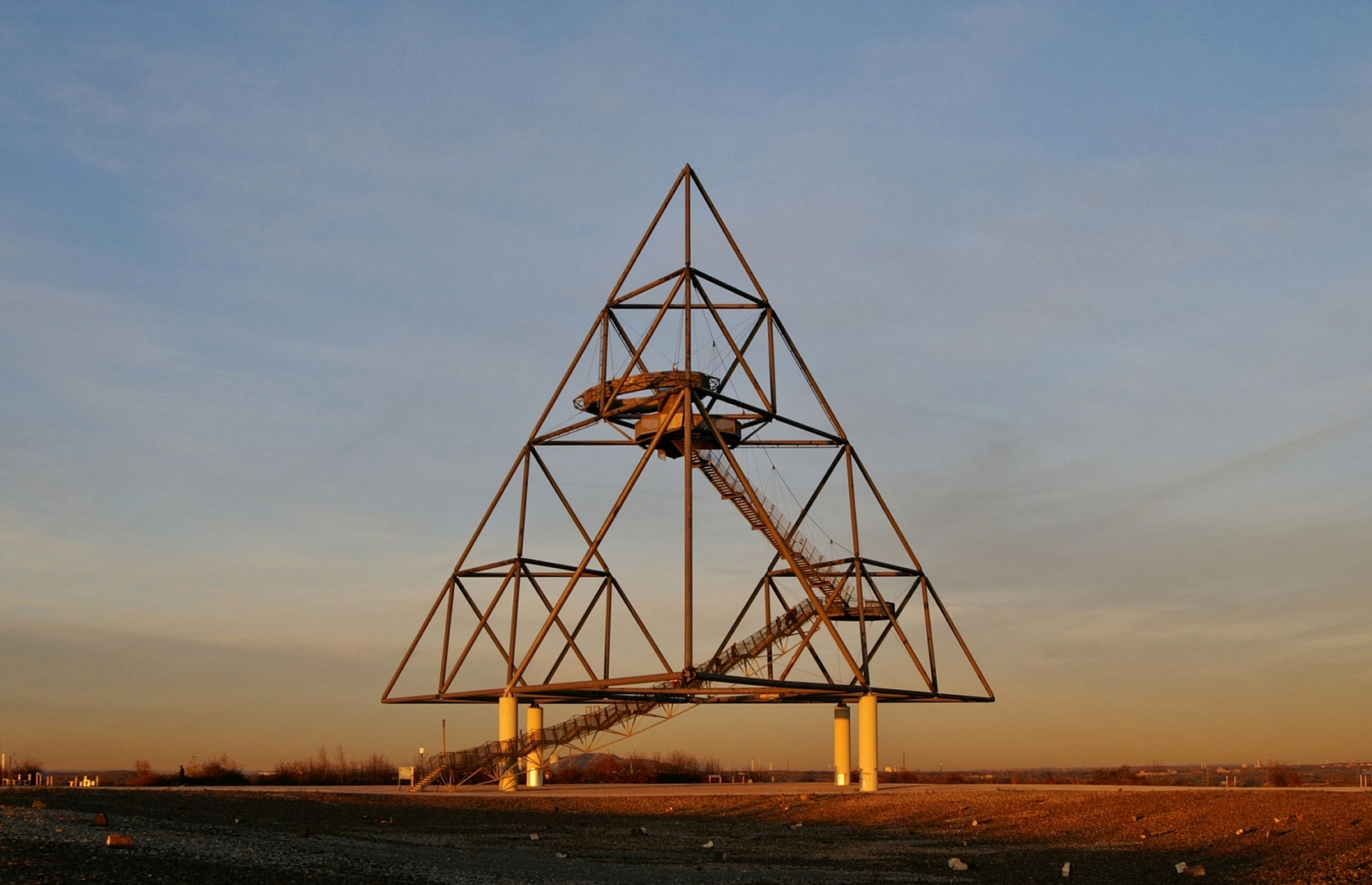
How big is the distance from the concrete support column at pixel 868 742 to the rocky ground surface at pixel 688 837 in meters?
2.36

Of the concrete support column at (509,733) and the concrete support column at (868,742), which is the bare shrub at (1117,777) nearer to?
the concrete support column at (868,742)

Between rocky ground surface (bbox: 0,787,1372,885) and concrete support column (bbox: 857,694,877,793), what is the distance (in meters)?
2.36

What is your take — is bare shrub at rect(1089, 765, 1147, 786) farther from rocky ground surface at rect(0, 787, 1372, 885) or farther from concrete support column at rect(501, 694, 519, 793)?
concrete support column at rect(501, 694, 519, 793)

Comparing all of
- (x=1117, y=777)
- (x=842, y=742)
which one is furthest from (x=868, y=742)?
(x=1117, y=777)

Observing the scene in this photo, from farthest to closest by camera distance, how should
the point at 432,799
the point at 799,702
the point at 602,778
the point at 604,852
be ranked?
the point at 602,778, the point at 799,702, the point at 432,799, the point at 604,852

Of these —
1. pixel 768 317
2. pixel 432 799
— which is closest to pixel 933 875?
pixel 432 799

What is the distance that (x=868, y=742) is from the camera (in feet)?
118

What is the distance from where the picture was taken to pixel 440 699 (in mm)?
40625

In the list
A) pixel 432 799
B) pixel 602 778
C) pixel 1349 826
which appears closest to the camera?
pixel 1349 826

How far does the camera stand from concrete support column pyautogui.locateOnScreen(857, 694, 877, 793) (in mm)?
35906

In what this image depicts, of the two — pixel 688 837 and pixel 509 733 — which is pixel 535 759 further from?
pixel 688 837

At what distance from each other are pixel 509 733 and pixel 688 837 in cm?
1402

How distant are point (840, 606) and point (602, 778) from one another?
1569cm

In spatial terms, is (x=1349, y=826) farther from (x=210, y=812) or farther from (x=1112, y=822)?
(x=210, y=812)
